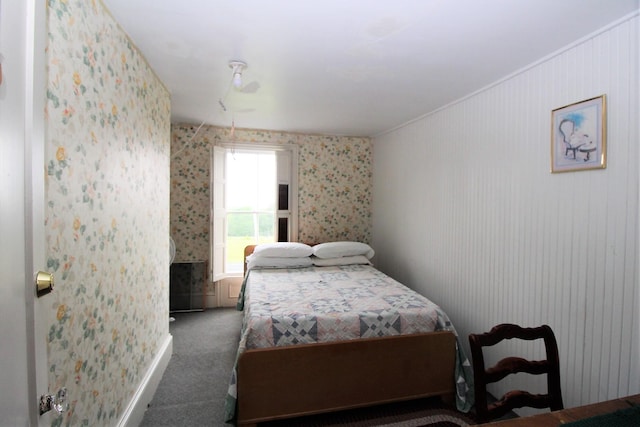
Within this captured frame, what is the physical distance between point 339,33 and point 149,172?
1534 millimetres

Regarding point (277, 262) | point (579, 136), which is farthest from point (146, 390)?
point (579, 136)

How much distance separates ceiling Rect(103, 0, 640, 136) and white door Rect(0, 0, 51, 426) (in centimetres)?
86

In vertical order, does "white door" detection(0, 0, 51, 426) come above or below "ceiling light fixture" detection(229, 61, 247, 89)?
below

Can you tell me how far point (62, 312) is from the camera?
1.15m

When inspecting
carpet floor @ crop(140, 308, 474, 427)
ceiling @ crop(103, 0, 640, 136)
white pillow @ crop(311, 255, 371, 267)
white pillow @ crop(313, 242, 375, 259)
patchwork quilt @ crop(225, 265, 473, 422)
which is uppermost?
ceiling @ crop(103, 0, 640, 136)

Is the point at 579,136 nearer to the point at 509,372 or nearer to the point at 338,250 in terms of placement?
the point at 509,372

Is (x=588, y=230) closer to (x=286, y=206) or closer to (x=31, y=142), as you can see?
(x=31, y=142)

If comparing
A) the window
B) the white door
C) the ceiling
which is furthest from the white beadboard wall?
the white door

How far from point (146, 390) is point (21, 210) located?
180cm

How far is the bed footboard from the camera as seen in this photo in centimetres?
191

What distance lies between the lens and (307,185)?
14.1 ft

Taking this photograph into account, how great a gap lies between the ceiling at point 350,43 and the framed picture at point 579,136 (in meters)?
0.38

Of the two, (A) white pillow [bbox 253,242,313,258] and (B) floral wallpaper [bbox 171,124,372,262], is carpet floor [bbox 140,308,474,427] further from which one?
(B) floral wallpaper [bbox 171,124,372,262]

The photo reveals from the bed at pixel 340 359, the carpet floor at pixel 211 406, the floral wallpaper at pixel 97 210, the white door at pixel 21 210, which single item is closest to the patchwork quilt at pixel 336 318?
the bed at pixel 340 359
